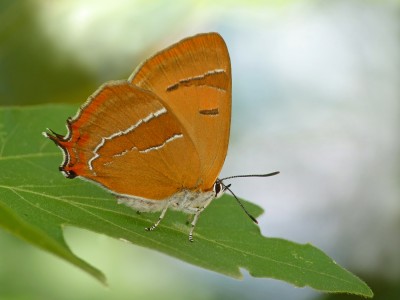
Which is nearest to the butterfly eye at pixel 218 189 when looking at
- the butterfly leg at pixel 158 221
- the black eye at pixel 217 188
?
the black eye at pixel 217 188

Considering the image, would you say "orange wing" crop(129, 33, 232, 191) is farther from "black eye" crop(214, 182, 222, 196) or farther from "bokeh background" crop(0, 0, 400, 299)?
"bokeh background" crop(0, 0, 400, 299)

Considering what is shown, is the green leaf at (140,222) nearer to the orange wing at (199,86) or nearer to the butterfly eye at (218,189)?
the butterfly eye at (218,189)

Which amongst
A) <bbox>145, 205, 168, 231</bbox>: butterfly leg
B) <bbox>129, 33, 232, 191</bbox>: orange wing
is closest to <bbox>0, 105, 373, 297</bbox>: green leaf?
<bbox>145, 205, 168, 231</bbox>: butterfly leg

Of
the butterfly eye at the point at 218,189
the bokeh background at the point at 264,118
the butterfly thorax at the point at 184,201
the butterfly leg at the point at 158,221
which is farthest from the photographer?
the bokeh background at the point at 264,118

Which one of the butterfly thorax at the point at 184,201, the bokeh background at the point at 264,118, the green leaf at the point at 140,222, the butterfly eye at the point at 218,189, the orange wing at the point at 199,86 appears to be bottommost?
the green leaf at the point at 140,222

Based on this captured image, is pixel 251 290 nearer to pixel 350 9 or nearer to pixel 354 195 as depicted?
pixel 354 195
